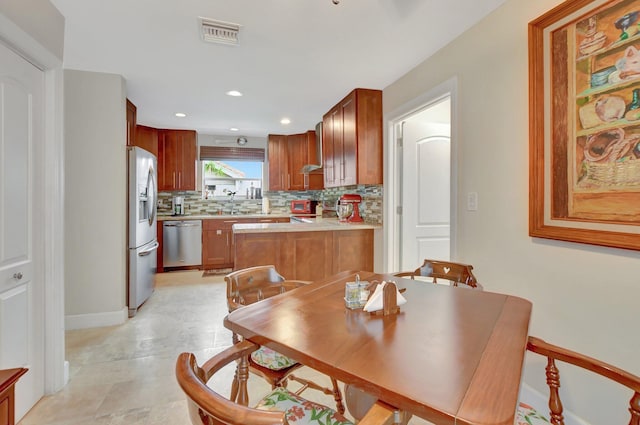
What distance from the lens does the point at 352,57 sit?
2.47 meters

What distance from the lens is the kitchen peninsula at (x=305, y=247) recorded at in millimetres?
2887

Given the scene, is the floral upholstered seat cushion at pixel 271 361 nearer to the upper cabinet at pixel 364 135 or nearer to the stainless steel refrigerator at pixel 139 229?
the upper cabinet at pixel 364 135

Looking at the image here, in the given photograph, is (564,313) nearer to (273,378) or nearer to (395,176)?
(273,378)

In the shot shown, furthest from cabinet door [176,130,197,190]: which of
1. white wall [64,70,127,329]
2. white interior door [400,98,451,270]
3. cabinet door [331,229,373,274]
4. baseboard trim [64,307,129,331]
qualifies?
white interior door [400,98,451,270]

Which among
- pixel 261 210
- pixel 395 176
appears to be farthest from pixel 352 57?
pixel 261 210

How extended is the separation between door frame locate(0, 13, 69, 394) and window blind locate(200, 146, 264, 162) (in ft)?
12.2

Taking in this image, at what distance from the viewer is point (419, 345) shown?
858 millimetres

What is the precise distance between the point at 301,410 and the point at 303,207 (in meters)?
4.51

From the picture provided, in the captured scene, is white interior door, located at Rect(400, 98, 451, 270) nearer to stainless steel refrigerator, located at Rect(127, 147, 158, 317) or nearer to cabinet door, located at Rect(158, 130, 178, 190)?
stainless steel refrigerator, located at Rect(127, 147, 158, 317)

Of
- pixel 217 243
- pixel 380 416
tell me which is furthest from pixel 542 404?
pixel 217 243

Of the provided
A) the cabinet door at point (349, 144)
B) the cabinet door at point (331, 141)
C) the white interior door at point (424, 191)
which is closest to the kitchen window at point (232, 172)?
the cabinet door at point (331, 141)

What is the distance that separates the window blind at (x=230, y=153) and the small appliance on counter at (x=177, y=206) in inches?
Answer: 32.6

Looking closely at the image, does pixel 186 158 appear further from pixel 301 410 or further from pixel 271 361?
pixel 301 410

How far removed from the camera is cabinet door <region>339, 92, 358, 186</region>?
3.26 m
